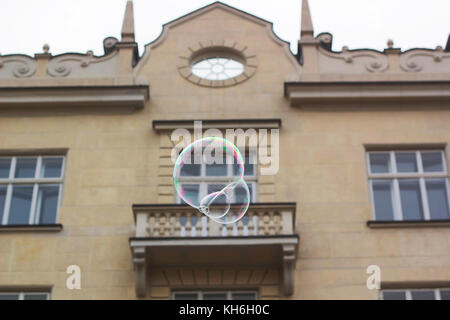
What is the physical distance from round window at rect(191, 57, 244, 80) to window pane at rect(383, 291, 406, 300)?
7.27 meters

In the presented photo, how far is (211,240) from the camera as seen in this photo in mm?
17688

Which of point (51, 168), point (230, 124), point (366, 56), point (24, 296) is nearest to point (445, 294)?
point (230, 124)

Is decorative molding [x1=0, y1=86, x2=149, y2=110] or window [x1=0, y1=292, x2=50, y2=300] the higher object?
decorative molding [x1=0, y1=86, x2=149, y2=110]

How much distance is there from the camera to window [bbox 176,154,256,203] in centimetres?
1956

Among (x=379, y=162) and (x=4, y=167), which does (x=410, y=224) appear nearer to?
(x=379, y=162)

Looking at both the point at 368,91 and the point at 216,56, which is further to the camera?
the point at 216,56

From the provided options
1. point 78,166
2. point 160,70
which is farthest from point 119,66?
point 78,166

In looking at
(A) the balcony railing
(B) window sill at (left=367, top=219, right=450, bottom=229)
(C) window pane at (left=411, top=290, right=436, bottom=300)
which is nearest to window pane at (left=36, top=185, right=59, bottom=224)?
(A) the balcony railing

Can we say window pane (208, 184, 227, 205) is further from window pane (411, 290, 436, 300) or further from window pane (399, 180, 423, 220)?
window pane (411, 290, 436, 300)

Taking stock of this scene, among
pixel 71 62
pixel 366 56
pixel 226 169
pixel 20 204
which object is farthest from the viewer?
pixel 71 62

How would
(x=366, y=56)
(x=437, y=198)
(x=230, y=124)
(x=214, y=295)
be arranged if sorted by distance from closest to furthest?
(x=214, y=295)
(x=437, y=198)
(x=230, y=124)
(x=366, y=56)

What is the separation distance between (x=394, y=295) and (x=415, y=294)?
0.46 meters

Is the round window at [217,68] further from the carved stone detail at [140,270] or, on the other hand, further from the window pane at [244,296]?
the window pane at [244,296]

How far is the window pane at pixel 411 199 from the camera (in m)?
19.3
